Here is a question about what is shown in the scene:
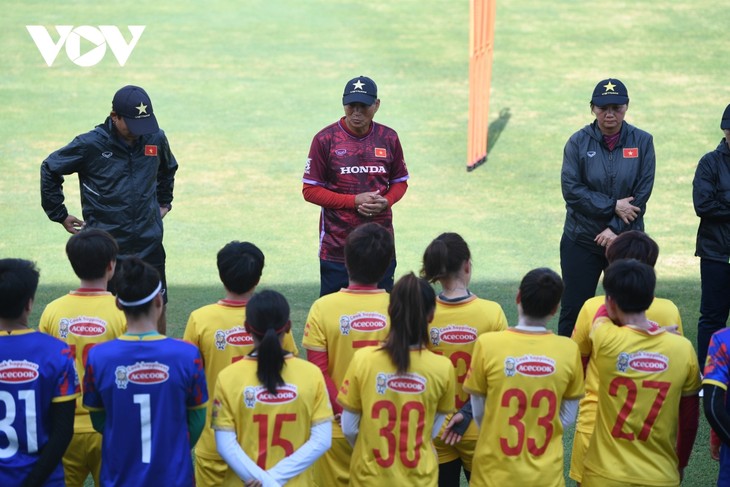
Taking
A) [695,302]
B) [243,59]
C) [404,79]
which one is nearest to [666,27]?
[404,79]

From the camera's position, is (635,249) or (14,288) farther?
(635,249)

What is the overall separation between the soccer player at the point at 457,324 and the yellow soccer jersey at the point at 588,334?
0.38 metres

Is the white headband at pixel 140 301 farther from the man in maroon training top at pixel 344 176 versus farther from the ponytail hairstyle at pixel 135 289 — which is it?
the man in maroon training top at pixel 344 176

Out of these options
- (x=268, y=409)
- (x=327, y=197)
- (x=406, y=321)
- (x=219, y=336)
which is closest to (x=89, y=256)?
(x=219, y=336)

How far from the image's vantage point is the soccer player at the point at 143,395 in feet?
12.6

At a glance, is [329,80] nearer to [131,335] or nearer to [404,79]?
[404,79]

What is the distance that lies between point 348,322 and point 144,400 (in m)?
1.03

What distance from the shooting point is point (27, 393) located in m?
3.90

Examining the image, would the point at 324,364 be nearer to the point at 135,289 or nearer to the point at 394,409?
the point at 394,409

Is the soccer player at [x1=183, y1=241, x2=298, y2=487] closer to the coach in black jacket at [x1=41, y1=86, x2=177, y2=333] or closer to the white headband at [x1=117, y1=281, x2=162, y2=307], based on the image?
the white headband at [x1=117, y1=281, x2=162, y2=307]

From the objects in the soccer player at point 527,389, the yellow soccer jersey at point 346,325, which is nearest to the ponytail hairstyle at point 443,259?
the yellow soccer jersey at point 346,325

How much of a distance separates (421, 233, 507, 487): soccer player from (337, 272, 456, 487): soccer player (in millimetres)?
433

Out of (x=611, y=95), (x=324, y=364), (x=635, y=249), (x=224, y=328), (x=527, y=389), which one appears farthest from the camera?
(x=611, y=95)

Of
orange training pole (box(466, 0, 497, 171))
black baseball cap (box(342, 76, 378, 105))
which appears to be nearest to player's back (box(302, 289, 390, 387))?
black baseball cap (box(342, 76, 378, 105))
